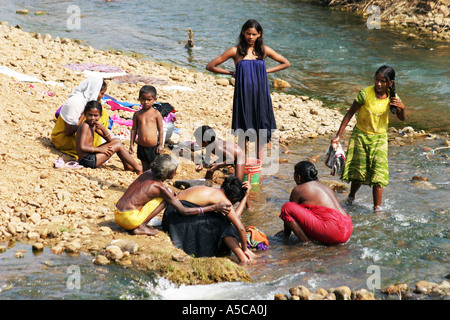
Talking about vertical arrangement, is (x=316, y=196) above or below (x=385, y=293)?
above

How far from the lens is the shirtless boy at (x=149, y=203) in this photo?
5039 millimetres

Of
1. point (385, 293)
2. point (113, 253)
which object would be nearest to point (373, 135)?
point (385, 293)

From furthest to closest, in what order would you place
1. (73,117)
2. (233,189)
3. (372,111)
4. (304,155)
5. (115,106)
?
(115,106) → (304,155) → (73,117) → (372,111) → (233,189)

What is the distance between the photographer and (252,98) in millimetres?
6379

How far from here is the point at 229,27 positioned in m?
18.2

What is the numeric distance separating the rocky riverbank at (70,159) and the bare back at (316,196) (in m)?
1.04

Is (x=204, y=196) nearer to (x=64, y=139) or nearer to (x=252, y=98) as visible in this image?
(x=252, y=98)

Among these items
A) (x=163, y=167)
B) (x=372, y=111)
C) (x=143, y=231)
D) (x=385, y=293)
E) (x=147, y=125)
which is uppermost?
(x=372, y=111)

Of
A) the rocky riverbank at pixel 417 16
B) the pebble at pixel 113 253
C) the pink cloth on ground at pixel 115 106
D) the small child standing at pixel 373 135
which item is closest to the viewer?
the pebble at pixel 113 253

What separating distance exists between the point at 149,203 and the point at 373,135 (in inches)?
105

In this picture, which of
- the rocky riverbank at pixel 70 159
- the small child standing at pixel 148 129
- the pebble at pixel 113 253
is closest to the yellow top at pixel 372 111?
the rocky riverbank at pixel 70 159

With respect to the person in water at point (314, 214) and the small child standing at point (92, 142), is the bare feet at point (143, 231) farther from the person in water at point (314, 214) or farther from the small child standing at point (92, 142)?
the small child standing at point (92, 142)

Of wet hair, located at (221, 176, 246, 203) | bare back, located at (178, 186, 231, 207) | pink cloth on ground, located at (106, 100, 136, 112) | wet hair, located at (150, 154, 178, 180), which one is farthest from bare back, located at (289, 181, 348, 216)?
pink cloth on ground, located at (106, 100, 136, 112)

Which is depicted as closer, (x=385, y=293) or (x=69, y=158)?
A: (x=385, y=293)
